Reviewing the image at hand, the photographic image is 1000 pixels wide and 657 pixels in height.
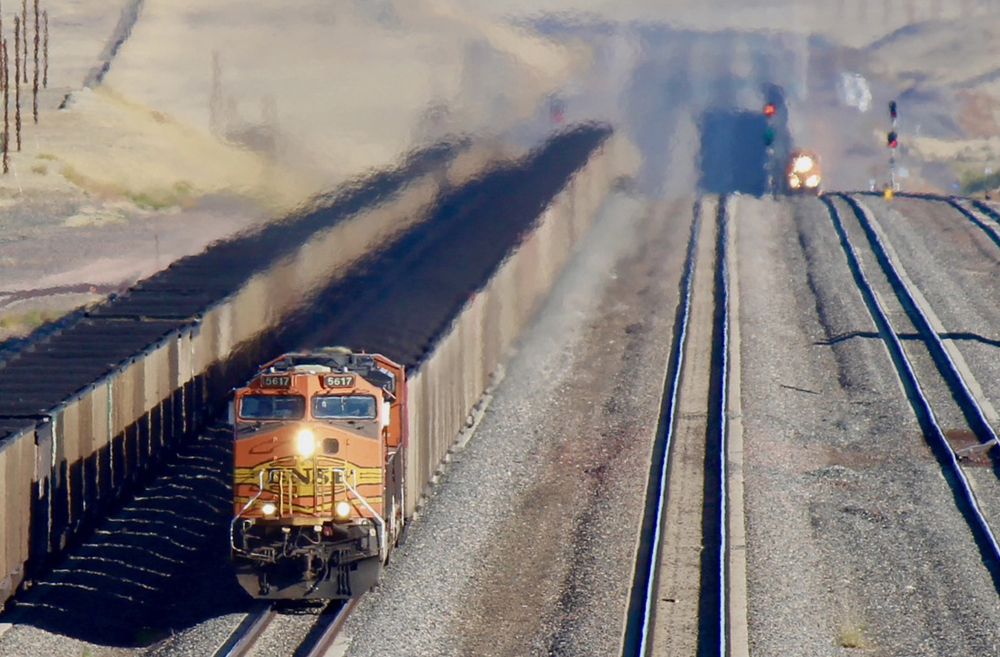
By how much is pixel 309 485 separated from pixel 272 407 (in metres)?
1.27

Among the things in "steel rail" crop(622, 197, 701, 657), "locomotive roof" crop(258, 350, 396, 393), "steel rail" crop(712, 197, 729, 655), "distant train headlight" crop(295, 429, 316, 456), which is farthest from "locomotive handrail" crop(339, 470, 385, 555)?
"steel rail" crop(712, 197, 729, 655)

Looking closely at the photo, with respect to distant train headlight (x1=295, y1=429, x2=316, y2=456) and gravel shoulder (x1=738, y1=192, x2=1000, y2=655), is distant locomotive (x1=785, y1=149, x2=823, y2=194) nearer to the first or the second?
gravel shoulder (x1=738, y1=192, x2=1000, y2=655)

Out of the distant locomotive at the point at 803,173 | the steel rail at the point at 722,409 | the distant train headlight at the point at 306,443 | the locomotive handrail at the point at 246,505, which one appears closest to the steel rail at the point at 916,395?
the steel rail at the point at 722,409

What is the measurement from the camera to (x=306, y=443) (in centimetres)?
1836

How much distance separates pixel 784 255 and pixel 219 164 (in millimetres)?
21882

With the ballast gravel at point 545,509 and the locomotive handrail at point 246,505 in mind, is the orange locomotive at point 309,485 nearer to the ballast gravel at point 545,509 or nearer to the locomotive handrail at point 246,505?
the locomotive handrail at point 246,505

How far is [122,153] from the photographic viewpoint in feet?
195

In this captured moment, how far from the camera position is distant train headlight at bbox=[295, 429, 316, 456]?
1834 centimetres

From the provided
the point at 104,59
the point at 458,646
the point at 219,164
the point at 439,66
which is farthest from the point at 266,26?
the point at 458,646

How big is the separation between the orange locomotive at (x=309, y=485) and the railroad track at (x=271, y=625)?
1.42 ft

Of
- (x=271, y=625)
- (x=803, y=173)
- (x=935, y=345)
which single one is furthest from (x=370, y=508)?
(x=803, y=173)

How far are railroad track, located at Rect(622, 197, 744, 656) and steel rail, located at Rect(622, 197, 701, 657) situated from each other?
2 cm

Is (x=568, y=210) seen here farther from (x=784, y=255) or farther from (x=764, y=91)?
(x=764, y=91)

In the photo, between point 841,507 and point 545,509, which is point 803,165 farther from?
point 545,509
